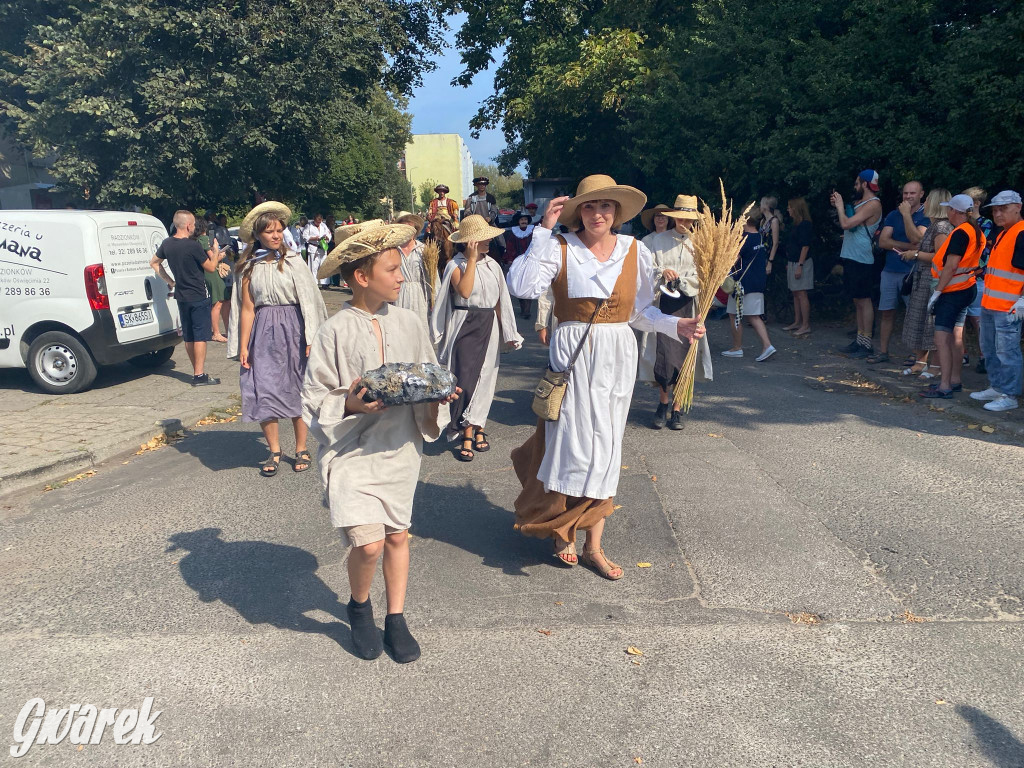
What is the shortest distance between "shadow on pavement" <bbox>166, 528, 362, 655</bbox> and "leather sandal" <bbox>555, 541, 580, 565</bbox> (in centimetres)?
126

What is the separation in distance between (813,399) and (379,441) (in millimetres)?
6065

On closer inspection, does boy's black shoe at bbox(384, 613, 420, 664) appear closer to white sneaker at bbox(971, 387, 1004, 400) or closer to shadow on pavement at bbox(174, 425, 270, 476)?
shadow on pavement at bbox(174, 425, 270, 476)

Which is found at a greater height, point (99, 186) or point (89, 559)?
point (99, 186)

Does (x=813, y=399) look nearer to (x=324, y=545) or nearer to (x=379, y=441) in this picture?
(x=324, y=545)

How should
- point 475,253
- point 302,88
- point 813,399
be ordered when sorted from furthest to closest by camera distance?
point 302,88
point 813,399
point 475,253

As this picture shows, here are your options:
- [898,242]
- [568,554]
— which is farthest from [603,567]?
[898,242]

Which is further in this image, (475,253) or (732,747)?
(475,253)

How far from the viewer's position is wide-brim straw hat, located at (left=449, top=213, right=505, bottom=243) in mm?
6371

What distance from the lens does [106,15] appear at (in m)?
14.7

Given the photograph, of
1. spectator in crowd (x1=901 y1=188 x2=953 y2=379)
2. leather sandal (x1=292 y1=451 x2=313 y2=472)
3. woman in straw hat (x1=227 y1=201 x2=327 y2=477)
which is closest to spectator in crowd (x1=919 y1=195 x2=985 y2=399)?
spectator in crowd (x1=901 y1=188 x2=953 y2=379)

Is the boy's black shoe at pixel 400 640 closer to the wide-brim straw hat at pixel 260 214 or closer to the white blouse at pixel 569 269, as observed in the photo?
the white blouse at pixel 569 269

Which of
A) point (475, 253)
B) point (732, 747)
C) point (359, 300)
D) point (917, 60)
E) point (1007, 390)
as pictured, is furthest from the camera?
point (917, 60)

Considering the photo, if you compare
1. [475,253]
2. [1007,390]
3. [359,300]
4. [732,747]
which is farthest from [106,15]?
[732,747]

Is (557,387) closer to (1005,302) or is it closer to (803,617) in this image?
(803,617)
